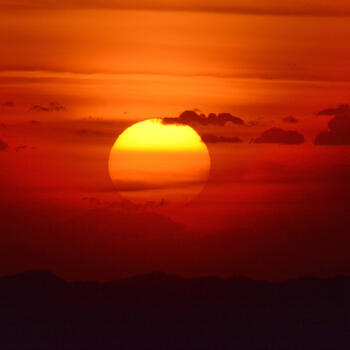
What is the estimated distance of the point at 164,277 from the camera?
58344 mm

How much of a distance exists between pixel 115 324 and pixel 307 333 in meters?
10.3

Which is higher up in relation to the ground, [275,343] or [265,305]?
[265,305]

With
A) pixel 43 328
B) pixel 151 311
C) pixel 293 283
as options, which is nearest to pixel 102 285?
pixel 151 311

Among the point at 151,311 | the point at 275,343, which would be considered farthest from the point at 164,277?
the point at 275,343

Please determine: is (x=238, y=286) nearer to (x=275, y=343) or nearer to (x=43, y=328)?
(x=275, y=343)

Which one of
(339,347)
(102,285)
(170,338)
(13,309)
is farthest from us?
(102,285)

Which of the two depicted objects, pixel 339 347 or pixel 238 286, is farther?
pixel 238 286

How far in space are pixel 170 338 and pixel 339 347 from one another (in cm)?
856

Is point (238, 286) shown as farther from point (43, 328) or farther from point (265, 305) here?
point (43, 328)

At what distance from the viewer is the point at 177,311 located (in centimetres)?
6066

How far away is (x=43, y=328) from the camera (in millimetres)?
55906

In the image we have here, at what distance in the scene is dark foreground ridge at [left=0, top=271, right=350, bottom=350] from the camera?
181 ft

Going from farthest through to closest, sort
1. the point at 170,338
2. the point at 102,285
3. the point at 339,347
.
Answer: the point at 102,285, the point at 170,338, the point at 339,347

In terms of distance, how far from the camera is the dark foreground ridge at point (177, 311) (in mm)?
55156
